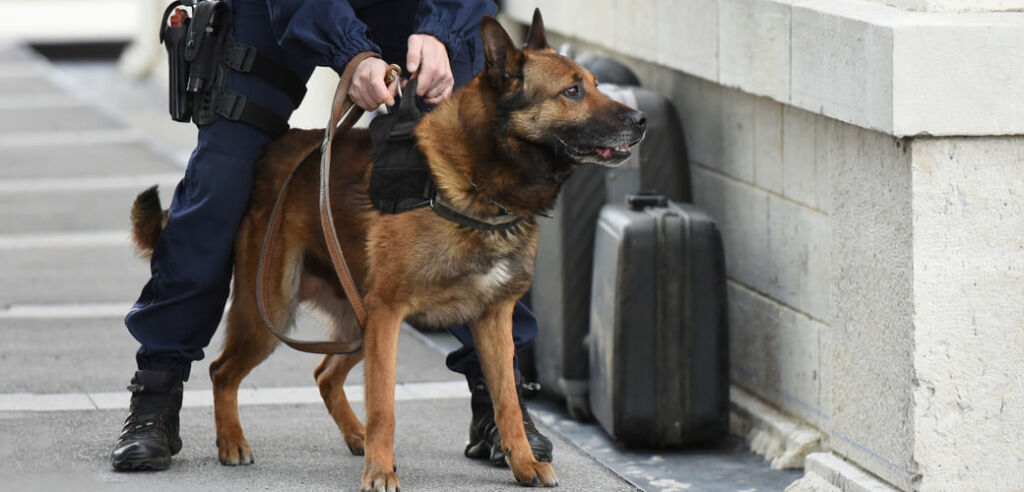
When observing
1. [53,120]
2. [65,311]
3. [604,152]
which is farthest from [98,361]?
[53,120]

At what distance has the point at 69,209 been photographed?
9.40m

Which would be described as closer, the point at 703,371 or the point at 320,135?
the point at 320,135

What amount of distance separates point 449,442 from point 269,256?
0.98 metres

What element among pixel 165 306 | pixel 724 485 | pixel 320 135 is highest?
pixel 320 135

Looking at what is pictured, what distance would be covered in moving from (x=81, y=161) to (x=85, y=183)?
36.2 inches

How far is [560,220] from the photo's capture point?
5.55m

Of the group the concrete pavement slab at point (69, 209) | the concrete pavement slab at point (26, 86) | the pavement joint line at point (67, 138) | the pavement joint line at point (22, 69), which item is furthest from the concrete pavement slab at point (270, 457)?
the pavement joint line at point (22, 69)

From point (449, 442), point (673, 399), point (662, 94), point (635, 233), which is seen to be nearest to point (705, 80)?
point (662, 94)

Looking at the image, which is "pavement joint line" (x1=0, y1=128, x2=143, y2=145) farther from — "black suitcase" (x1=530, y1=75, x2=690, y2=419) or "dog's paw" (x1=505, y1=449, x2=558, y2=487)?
"dog's paw" (x1=505, y1=449, x2=558, y2=487)

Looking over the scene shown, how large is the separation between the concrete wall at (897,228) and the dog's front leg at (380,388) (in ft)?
4.20

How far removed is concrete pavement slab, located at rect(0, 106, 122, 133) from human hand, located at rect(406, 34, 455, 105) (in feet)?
29.7

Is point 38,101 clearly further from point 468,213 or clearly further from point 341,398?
point 468,213

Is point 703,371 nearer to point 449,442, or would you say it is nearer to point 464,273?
point 449,442

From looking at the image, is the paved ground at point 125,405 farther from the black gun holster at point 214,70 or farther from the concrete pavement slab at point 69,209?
the black gun holster at point 214,70
